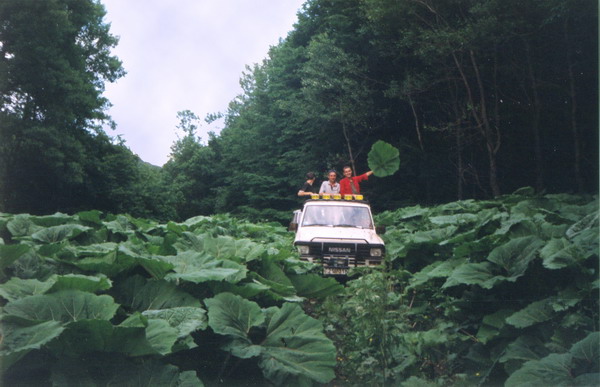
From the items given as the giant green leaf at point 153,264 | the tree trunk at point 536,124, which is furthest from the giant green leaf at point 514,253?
the tree trunk at point 536,124

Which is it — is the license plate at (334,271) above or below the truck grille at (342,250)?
below

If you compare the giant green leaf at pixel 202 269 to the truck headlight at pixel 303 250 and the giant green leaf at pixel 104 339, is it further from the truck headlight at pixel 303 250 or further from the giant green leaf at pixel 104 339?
the truck headlight at pixel 303 250

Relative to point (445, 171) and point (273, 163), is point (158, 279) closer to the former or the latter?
point (445, 171)

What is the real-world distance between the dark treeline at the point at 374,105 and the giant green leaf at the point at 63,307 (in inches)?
543

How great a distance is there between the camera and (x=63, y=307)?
13.3ft

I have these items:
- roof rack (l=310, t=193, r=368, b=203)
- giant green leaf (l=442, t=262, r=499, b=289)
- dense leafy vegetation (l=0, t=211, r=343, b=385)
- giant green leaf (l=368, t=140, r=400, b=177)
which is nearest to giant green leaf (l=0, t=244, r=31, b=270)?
dense leafy vegetation (l=0, t=211, r=343, b=385)

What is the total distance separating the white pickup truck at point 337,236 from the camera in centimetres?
1041

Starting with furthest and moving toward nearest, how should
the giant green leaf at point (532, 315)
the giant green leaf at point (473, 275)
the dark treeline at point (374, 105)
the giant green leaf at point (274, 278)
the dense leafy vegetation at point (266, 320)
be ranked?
the dark treeline at point (374, 105)
the giant green leaf at point (274, 278)
the giant green leaf at point (473, 275)
the giant green leaf at point (532, 315)
the dense leafy vegetation at point (266, 320)

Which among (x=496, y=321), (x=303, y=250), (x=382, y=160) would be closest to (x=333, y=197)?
(x=303, y=250)

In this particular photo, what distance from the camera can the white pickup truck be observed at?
10406 mm

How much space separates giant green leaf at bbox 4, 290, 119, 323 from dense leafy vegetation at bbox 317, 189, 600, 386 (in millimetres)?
2449

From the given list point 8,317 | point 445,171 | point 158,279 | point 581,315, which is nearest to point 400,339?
point 581,315

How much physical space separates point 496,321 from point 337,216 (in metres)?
6.84

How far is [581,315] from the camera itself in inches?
181
